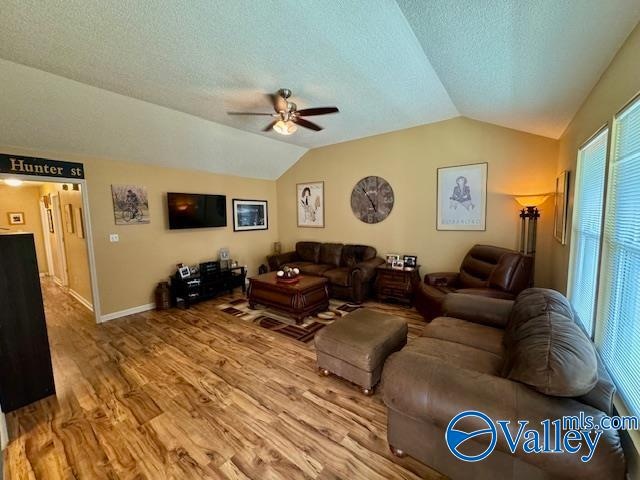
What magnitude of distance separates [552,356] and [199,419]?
2.29m

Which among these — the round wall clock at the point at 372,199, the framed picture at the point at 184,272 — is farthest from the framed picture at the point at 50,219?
the round wall clock at the point at 372,199

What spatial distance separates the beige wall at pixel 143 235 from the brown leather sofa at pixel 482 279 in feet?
13.1

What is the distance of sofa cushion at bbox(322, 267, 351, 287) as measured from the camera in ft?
14.3

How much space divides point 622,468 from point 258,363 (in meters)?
2.51

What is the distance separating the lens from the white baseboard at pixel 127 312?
12.7 ft

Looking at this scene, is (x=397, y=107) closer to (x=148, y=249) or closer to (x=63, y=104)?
(x=63, y=104)

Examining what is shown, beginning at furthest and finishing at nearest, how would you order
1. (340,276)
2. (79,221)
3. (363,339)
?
(340,276)
(79,221)
(363,339)

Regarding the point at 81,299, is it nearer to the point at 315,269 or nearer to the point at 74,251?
the point at 74,251

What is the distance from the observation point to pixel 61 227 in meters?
5.11

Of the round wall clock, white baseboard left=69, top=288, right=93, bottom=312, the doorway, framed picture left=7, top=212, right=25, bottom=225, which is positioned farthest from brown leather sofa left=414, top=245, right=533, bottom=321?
framed picture left=7, top=212, right=25, bottom=225

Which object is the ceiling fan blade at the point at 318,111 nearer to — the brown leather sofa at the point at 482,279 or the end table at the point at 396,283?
the brown leather sofa at the point at 482,279

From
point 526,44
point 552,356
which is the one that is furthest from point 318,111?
point 552,356

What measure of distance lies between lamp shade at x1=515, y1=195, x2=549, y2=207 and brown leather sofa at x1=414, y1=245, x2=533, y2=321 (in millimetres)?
653

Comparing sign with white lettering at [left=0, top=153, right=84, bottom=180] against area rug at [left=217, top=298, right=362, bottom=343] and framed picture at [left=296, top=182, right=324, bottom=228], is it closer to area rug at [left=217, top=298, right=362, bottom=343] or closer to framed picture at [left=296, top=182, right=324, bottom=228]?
Result: area rug at [left=217, top=298, right=362, bottom=343]
